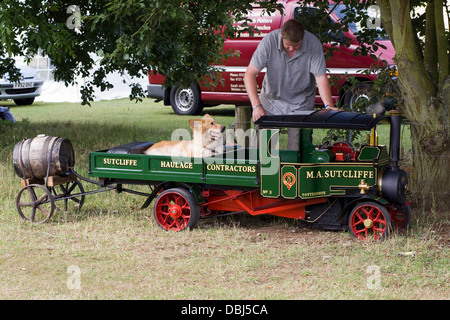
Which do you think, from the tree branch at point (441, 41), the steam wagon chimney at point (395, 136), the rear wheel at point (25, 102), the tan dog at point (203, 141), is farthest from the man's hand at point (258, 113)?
the rear wheel at point (25, 102)

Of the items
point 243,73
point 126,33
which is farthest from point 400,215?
point 243,73

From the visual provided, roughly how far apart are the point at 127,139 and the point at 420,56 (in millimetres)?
6070

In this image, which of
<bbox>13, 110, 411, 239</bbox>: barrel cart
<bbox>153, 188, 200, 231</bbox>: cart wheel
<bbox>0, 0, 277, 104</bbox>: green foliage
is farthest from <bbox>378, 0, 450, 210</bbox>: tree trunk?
<bbox>153, 188, 200, 231</bbox>: cart wheel

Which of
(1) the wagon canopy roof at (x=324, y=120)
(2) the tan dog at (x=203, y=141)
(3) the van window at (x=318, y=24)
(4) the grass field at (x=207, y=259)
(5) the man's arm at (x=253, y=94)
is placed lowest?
(4) the grass field at (x=207, y=259)

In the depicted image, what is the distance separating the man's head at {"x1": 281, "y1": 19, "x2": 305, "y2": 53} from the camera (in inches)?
279

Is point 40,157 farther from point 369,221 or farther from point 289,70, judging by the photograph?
point 369,221

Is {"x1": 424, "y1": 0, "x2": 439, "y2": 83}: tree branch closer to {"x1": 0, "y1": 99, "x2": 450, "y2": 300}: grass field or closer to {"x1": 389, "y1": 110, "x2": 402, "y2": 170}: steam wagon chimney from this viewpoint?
{"x1": 0, "y1": 99, "x2": 450, "y2": 300}: grass field

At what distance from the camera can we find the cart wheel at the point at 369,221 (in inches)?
258

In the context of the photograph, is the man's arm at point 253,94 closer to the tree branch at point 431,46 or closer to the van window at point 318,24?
the tree branch at point 431,46

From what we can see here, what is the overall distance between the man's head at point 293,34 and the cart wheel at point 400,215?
1.87 meters

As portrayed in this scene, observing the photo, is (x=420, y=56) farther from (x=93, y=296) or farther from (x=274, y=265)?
(x=93, y=296)

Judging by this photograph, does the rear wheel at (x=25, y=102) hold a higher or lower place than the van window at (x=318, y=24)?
lower

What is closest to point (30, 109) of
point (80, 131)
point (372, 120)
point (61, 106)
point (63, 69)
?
point (61, 106)

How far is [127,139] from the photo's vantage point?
12.6 m
